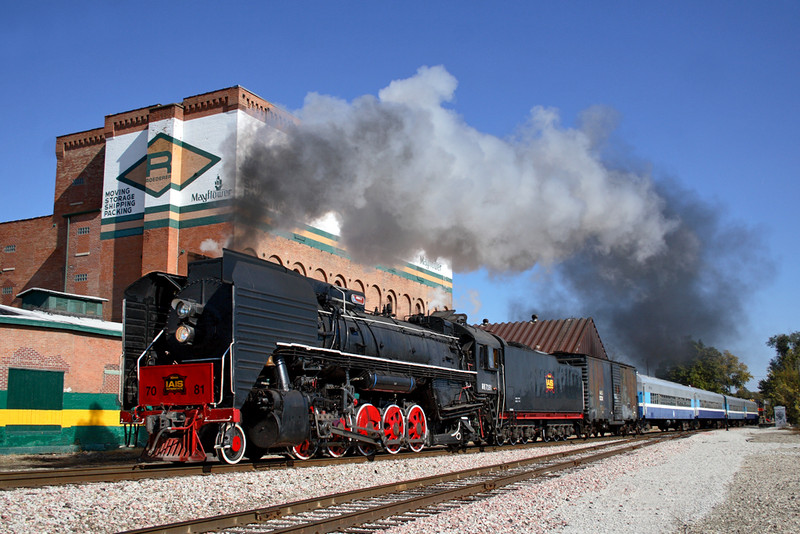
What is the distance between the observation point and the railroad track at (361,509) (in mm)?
6145

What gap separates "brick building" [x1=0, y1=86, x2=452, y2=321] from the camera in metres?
30.7

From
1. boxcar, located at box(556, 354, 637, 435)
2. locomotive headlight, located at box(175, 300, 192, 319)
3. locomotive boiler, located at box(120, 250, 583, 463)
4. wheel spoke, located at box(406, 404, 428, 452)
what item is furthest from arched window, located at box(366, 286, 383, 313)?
locomotive headlight, located at box(175, 300, 192, 319)

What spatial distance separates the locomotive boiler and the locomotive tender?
0.07 ft

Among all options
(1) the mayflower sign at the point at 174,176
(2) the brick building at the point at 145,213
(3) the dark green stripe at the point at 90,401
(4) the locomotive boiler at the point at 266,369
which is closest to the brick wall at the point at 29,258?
(2) the brick building at the point at 145,213

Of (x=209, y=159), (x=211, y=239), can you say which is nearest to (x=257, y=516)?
(x=211, y=239)

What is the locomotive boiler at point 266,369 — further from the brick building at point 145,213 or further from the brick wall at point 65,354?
the brick building at point 145,213

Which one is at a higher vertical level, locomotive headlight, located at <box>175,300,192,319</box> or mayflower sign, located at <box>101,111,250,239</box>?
mayflower sign, located at <box>101,111,250,239</box>

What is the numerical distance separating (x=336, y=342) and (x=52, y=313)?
14812 mm

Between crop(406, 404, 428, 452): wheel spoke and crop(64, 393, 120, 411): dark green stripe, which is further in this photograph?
crop(64, 393, 120, 411): dark green stripe

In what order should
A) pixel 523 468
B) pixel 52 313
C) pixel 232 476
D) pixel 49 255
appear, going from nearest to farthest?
1. pixel 232 476
2. pixel 523 468
3. pixel 52 313
4. pixel 49 255

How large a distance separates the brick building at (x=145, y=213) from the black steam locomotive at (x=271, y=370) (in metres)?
14.4

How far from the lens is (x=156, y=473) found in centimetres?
942

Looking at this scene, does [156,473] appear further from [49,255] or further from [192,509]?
[49,255]

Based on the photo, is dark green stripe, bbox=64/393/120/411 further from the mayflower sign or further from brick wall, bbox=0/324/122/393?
the mayflower sign
